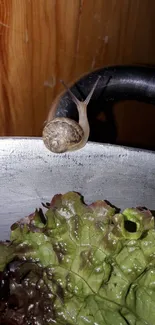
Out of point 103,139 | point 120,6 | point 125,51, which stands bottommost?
point 103,139

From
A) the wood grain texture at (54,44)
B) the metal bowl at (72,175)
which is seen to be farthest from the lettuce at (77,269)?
the wood grain texture at (54,44)

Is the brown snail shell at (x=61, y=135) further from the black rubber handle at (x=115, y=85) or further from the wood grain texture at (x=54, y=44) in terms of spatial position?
the wood grain texture at (x=54, y=44)

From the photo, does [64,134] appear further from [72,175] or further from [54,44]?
[54,44]

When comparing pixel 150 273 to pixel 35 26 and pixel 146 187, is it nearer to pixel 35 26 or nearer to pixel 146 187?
pixel 146 187

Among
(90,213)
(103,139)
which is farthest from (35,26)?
(90,213)

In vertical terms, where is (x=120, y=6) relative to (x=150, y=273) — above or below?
above

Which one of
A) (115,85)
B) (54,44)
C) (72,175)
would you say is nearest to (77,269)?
(72,175)
